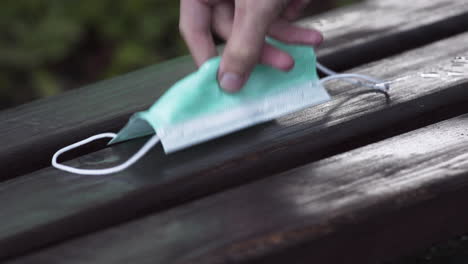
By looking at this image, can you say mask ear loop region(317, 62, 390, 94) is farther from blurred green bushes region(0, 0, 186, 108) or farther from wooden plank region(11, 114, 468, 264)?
blurred green bushes region(0, 0, 186, 108)

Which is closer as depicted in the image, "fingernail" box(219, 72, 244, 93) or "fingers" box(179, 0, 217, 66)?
"fingernail" box(219, 72, 244, 93)

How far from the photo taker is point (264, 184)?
2.85ft

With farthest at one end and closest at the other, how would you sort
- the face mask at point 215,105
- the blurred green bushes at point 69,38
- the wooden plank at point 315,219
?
the blurred green bushes at point 69,38
the face mask at point 215,105
the wooden plank at point 315,219

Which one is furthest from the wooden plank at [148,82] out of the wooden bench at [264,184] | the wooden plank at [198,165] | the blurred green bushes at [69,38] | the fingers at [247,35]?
the blurred green bushes at [69,38]

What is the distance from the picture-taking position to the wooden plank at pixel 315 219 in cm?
76

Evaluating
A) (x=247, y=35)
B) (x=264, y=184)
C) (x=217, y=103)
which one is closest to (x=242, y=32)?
(x=247, y=35)

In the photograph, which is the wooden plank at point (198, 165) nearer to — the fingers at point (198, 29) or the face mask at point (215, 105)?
the face mask at point (215, 105)

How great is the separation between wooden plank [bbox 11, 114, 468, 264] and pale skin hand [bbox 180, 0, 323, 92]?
0.68 ft

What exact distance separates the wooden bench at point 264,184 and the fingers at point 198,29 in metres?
0.12

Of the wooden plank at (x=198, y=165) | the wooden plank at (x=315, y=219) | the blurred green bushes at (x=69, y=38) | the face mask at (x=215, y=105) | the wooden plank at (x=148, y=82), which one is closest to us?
the wooden plank at (x=315, y=219)

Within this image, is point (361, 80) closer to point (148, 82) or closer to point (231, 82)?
point (231, 82)

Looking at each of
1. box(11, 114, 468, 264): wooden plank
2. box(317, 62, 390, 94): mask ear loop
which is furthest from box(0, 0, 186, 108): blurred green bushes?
box(11, 114, 468, 264): wooden plank

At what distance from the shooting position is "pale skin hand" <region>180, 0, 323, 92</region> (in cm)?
101

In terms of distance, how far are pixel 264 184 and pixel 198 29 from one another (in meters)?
0.40
